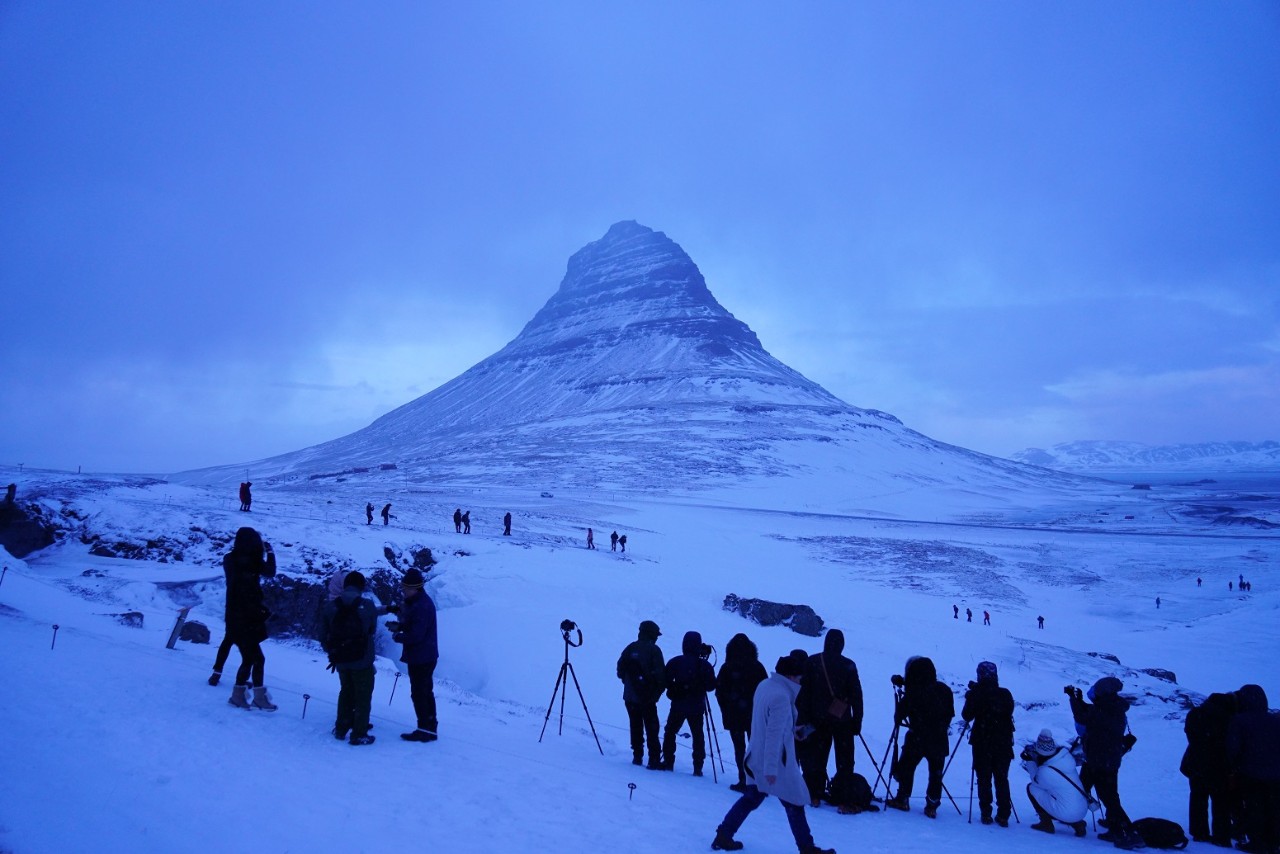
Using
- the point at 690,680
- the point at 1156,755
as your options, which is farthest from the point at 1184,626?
the point at 690,680

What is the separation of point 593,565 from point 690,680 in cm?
1982

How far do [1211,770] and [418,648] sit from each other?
887cm

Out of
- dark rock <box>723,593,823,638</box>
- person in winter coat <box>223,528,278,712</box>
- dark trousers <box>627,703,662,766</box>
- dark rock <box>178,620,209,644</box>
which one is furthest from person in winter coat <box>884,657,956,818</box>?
dark rock <box>723,593,823,638</box>

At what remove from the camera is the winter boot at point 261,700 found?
7.72 metres

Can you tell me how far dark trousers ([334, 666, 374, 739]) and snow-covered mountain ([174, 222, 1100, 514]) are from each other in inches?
2801

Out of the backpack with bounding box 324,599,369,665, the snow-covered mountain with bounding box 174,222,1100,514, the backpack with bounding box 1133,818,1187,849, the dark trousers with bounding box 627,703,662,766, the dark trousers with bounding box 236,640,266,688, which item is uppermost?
the snow-covered mountain with bounding box 174,222,1100,514

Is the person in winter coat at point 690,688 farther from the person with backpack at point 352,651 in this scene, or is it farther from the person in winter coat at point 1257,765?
the person in winter coat at point 1257,765

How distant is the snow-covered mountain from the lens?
307 feet

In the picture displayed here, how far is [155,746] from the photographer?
621 cm

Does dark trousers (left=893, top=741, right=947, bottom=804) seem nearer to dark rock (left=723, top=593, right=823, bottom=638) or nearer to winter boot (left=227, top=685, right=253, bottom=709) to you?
winter boot (left=227, top=685, right=253, bottom=709)

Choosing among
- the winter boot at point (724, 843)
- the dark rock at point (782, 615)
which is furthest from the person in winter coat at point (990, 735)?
the dark rock at point (782, 615)

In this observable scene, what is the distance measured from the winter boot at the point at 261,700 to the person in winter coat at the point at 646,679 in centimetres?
404

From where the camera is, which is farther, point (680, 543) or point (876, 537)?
Answer: point (876, 537)

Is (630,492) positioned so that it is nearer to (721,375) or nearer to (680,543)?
(680,543)
